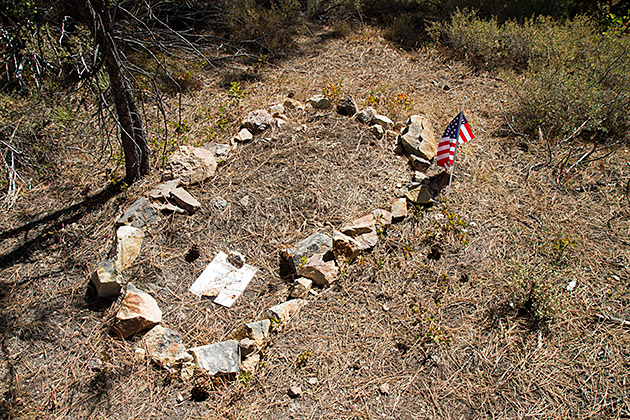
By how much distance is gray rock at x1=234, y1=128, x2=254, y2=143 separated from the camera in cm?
477

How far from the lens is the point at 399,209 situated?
3998mm

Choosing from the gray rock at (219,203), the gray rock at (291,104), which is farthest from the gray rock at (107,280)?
the gray rock at (291,104)

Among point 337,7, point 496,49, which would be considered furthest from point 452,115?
point 337,7

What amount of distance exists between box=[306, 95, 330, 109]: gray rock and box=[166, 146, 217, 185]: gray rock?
1.57m

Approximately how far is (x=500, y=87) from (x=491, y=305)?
13.4 feet

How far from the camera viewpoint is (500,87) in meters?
6.18

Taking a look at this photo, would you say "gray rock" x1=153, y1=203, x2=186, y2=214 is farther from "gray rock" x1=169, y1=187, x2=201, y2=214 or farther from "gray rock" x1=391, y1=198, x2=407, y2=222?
"gray rock" x1=391, y1=198, x2=407, y2=222

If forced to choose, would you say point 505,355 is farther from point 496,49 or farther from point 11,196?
point 496,49

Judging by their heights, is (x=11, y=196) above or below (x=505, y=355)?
above

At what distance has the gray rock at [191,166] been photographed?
13.8ft

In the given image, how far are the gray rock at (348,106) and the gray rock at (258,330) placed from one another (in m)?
2.89

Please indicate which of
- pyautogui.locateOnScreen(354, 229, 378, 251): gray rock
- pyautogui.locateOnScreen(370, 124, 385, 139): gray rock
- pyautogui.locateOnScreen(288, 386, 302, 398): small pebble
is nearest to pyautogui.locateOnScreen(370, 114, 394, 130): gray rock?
pyautogui.locateOnScreen(370, 124, 385, 139): gray rock

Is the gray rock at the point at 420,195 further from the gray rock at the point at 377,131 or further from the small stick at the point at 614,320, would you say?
the small stick at the point at 614,320

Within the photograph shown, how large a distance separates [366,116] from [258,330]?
2895mm
